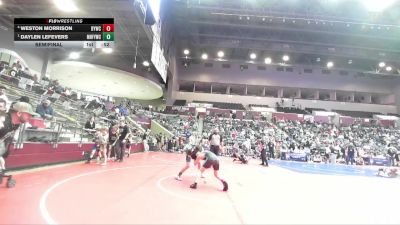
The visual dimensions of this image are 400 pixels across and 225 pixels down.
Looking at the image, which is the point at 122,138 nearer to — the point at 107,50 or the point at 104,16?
the point at 104,16

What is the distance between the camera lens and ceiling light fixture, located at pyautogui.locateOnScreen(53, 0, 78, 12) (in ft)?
42.9

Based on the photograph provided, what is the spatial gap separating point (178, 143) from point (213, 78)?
1595 centimetres

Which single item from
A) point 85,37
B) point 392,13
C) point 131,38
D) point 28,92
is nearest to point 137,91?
point 131,38

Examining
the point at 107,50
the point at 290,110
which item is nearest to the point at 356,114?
the point at 290,110

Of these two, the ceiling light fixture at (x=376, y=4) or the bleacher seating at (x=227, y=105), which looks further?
the bleacher seating at (x=227, y=105)

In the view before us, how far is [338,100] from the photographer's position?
116 ft

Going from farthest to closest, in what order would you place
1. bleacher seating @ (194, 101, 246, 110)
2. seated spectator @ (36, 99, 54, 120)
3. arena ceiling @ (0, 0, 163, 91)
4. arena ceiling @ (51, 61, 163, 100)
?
bleacher seating @ (194, 101, 246, 110)
arena ceiling @ (51, 61, 163, 100)
arena ceiling @ (0, 0, 163, 91)
seated spectator @ (36, 99, 54, 120)

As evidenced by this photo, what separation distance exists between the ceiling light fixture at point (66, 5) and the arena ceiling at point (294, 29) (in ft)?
29.4

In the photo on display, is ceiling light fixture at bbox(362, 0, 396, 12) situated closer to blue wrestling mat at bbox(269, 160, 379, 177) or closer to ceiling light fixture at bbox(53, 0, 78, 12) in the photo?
blue wrestling mat at bbox(269, 160, 379, 177)

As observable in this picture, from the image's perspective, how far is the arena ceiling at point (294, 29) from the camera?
20438 millimetres
